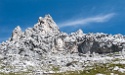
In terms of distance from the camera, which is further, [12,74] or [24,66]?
[24,66]

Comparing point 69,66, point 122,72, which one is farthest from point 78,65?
point 122,72

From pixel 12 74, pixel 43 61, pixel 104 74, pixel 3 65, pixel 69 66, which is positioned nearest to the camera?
pixel 104 74

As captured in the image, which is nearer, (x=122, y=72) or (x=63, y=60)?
(x=122, y=72)

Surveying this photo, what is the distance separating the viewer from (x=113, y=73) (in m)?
94.5

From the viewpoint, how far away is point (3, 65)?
184 m

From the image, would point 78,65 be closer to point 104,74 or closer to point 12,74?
point 12,74

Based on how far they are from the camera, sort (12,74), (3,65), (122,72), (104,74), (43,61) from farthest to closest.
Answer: (43,61)
(3,65)
(12,74)
(122,72)
(104,74)

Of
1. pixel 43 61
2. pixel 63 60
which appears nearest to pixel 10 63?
pixel 43 61

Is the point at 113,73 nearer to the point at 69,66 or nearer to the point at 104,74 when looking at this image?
the point at 104,74

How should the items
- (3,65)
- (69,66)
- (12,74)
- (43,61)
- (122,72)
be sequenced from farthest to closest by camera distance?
(43,61)
(3,65)
(69,66)
(12,74)
(122,72)

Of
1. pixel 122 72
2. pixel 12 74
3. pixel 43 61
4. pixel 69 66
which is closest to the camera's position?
pixel 122 72

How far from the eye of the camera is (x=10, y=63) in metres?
188

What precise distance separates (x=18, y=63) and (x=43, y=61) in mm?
17722

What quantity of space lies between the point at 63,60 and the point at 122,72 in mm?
103188
